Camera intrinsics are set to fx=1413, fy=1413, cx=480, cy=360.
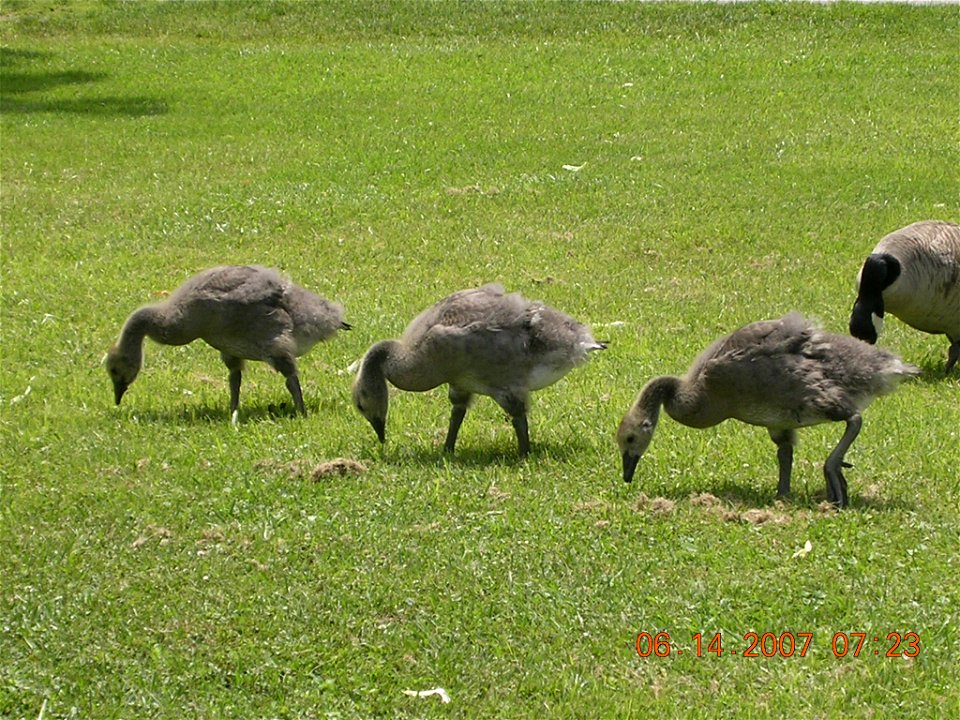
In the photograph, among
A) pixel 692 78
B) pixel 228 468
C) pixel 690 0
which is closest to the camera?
pixel 228 468

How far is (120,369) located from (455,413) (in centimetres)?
307

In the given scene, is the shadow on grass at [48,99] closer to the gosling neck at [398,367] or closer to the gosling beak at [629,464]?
the gosling neck at [398,367]

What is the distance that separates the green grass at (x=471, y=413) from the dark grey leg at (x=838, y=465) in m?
0.18

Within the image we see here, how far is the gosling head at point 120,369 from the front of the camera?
37.5 feet

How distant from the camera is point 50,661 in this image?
7254mm

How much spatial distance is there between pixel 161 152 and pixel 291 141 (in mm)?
2073

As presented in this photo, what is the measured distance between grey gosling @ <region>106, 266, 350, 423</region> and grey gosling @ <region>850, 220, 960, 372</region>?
173 inches

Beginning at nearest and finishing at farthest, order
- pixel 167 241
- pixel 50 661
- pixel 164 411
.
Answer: pixel 50 661 < pixel 164 411 < pixel 167 241

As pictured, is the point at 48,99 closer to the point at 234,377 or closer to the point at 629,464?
the point at 234,377

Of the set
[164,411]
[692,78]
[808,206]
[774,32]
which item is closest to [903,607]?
[164,411]

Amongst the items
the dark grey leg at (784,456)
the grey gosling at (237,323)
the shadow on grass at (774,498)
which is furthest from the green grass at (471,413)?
the grey gosling at (237,323)

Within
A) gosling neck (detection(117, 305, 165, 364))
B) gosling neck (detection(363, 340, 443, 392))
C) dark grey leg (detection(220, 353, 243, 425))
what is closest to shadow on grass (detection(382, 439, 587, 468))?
gosling neck (detection(363, 340, 443, 392))

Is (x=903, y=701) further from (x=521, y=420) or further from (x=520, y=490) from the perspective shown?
(x=521, y=420)
